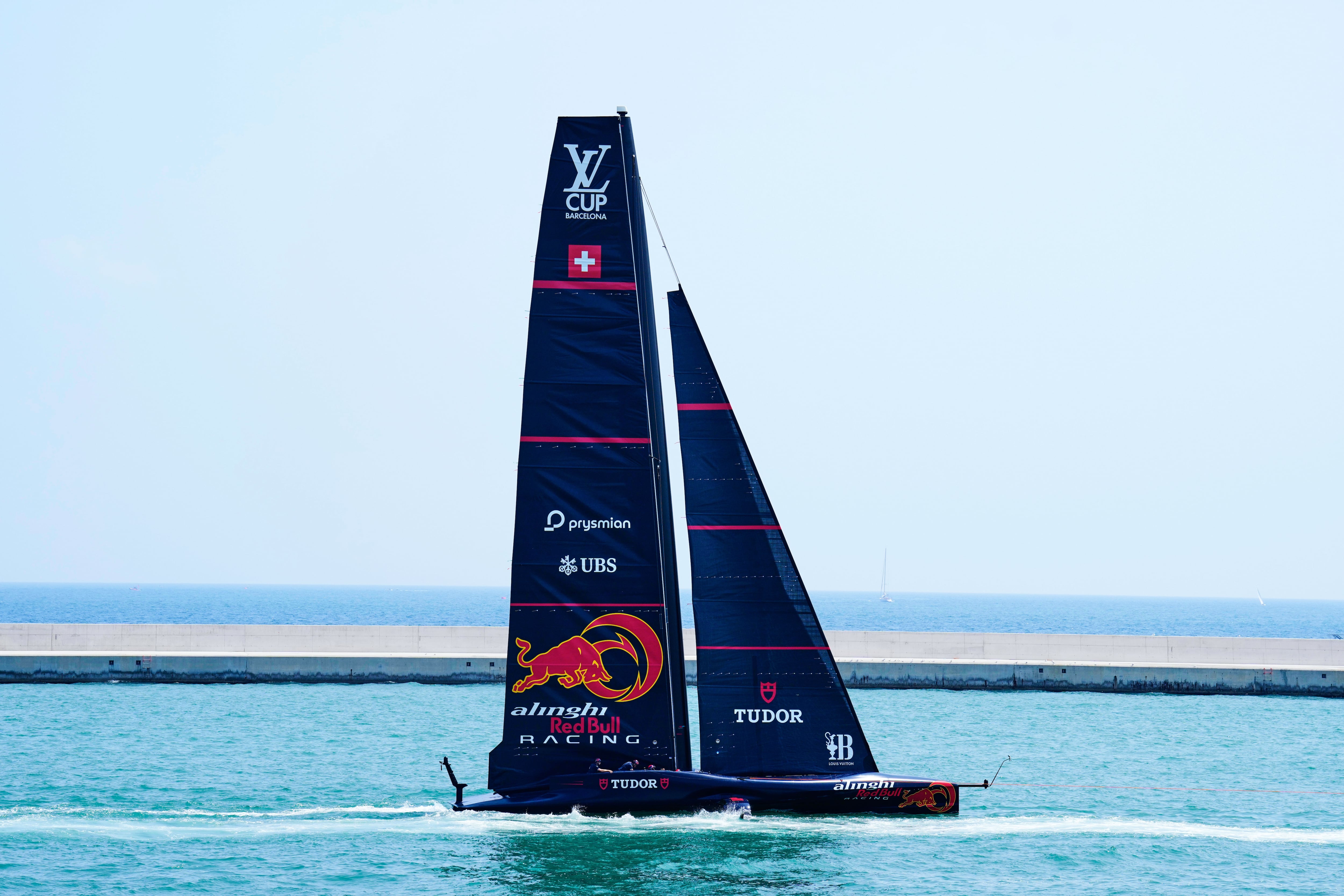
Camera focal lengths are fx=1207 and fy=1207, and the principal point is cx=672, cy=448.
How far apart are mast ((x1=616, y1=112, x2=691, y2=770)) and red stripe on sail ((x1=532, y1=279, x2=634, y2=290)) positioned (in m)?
0.21

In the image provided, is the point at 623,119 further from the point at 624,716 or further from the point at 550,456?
the point at 624,716

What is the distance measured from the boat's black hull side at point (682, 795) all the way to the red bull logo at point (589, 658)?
1350 millimetres

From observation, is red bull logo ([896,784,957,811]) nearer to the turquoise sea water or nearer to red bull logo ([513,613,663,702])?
the turquoise sea water

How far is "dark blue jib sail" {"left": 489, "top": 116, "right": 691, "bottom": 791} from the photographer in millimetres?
17266

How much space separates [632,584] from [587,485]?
1.58 m

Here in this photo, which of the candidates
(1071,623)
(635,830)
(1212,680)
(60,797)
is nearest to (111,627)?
(60,797)

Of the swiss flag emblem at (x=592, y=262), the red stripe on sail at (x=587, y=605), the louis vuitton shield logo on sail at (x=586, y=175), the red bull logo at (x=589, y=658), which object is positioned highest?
the louis vuitton shield logo on sail at (x=586, y=175)

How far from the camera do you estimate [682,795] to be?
56.1ft

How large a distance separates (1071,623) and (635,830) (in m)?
150

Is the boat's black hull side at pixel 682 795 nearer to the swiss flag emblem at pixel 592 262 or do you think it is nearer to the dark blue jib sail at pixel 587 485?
the dark blue jib sail at pixel 587 485

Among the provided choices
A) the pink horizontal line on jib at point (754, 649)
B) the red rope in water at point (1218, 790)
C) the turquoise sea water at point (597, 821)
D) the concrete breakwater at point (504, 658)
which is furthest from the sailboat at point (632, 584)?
the concrete breakwater at point (504, 658)

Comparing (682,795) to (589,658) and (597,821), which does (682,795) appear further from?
(589,658)

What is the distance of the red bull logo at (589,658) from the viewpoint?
688 inches

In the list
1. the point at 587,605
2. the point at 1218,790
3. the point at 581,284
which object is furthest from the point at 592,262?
the point at 1218,790
